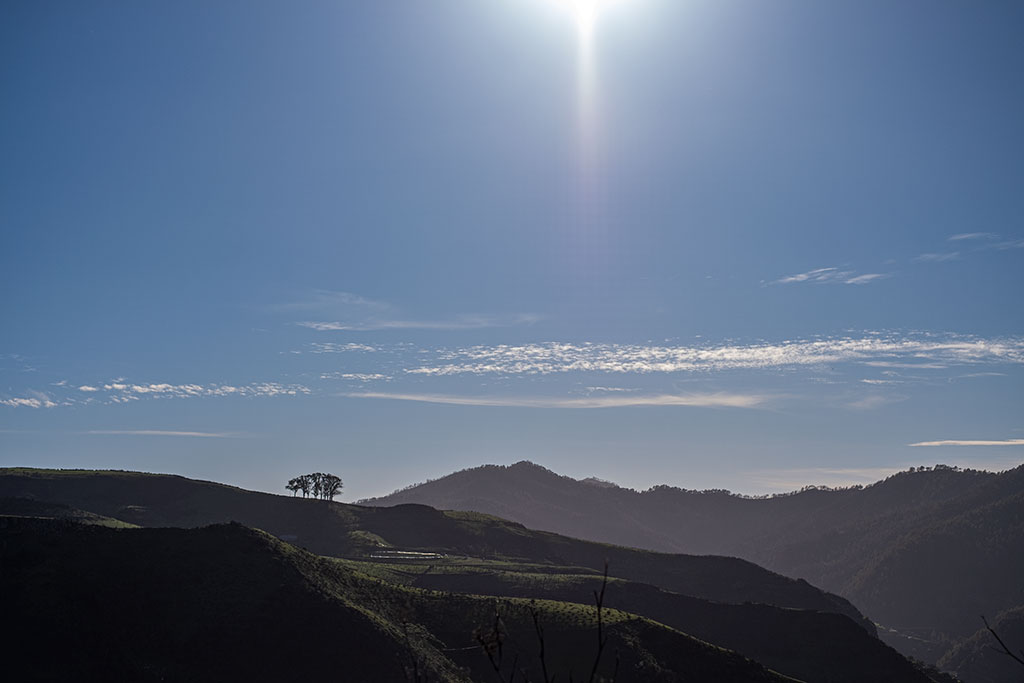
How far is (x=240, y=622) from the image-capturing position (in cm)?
6094

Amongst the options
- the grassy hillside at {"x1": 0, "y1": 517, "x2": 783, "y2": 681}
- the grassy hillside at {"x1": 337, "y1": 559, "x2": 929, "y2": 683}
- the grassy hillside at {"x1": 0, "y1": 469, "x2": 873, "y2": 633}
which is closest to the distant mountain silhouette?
the grassy hillside at {"x1": 0, "y1": 517, "x2": 783, "y2": 681}

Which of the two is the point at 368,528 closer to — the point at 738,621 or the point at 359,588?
the point at 738,621

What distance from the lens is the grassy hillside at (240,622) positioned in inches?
2185

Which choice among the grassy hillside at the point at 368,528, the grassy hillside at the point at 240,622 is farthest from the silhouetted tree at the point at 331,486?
the grassy hillside at the point at 240,622

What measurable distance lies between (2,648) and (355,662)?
25001 mm

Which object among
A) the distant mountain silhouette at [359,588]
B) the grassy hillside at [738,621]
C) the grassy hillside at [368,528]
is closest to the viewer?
the distant mountain silhouette at [359,588]

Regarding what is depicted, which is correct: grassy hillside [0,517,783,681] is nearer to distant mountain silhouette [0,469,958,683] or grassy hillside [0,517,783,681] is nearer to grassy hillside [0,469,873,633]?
distant mountain silhouette [0,469,958,683]

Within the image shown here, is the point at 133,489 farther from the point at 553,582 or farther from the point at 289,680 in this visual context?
the point at 289,680

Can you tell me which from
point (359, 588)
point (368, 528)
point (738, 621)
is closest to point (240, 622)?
point (359, 588)

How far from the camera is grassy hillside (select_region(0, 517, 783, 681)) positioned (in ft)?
182

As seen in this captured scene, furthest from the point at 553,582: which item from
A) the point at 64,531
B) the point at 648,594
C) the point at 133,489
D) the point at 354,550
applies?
the point at 133,489

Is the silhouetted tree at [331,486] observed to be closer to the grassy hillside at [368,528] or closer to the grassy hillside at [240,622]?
the grassy hillside at [368,528]

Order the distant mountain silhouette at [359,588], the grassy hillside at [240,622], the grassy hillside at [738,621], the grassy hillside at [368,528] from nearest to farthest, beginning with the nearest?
the grassy hillside at [240,622]
the distant mountain silhouette at [359,588]
the grassy hillside at [738,621]
the grassy hillside at [368,528]

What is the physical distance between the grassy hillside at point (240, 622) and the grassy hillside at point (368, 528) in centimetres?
7276
